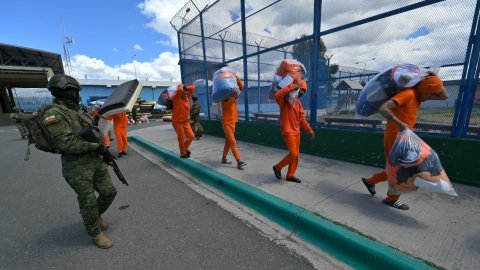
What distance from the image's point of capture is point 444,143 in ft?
10.1

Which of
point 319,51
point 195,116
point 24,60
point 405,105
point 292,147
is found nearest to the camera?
point 405,105

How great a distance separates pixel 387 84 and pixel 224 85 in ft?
7.94

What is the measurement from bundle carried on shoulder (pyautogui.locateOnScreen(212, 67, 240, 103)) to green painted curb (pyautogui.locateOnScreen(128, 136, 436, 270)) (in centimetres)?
150

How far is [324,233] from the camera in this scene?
80.6 inches

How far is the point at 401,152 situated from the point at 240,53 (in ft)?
16.9

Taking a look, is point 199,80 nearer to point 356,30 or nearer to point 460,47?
point 356,30

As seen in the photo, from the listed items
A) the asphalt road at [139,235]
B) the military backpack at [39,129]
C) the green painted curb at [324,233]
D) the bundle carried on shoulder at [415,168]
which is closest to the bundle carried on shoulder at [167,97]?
the asphalt road at [139,235]

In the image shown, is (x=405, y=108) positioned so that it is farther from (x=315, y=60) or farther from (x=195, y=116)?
(x=195, y=116)

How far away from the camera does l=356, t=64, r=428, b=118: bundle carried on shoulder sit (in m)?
2.12

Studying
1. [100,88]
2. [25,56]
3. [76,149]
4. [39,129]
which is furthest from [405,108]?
[100,88]

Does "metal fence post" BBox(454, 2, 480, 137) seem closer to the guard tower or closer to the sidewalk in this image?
the sidewalk

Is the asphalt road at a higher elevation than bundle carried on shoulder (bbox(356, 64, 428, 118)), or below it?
below

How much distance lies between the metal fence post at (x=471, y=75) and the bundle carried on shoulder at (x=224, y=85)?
10.9 ft

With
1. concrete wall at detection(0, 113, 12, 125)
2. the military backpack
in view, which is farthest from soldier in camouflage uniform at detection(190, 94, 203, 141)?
concrete wall at detection(0, 113, 12, 125)
